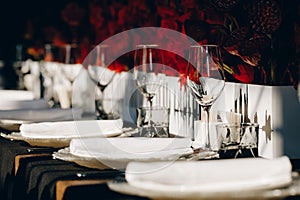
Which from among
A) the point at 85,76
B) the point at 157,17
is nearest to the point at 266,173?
the point at 157,17

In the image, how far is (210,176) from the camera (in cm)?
131

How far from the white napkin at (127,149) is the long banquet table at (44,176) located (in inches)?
1.3

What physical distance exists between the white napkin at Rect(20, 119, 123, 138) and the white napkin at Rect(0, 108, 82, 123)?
0.37 m

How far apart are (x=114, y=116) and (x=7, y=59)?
746 centimetres

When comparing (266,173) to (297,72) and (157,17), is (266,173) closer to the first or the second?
(297,72)

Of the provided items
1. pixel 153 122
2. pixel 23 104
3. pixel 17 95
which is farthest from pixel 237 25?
pixel 17 95

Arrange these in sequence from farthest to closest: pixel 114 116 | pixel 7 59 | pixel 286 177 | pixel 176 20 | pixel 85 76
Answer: pixel 7 59 < pixel 85 76 < pixel 114 116 < pixel 176 20 < pixel 286 177

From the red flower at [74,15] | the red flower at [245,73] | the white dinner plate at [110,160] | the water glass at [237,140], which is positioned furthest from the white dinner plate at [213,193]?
the red flower at [74,15]

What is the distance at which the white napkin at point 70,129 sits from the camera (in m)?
2.11

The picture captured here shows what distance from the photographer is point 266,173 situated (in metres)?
1.31

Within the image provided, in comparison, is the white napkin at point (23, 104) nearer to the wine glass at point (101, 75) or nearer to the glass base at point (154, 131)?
the wine glass at point (101, 75)

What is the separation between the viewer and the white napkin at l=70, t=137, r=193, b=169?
1.66m

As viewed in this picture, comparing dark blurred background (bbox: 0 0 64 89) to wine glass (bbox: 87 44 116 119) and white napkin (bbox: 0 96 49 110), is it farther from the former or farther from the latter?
white napkin (bbox: 0 96 49 110)

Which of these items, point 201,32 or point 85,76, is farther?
point 85,76
